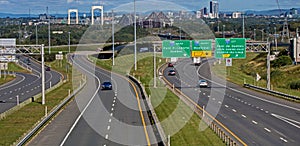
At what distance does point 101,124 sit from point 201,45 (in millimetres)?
34647

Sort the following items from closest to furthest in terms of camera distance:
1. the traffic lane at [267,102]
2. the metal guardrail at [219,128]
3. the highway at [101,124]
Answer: the metal guardrail at [219,128] → the highway at [101,124] → the traffic lane at [267,102]

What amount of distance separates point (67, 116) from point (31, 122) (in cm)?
479

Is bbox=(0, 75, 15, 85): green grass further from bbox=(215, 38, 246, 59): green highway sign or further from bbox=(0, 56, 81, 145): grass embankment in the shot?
bbox=(215, 38, 246, 59): green highway sign

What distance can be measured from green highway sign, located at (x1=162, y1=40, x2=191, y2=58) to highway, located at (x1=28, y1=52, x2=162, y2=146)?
11.9 m

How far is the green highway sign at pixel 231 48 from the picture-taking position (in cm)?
7138

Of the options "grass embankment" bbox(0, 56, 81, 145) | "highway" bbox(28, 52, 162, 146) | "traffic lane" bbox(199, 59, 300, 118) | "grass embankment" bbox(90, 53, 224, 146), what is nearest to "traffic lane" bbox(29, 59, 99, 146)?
"highway" bbox(28, 52, 162, 146)

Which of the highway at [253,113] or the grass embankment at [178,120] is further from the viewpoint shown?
the highway at [253,113]

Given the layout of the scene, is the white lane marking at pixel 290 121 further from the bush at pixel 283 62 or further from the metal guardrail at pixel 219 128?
the bush at pixel 283 62

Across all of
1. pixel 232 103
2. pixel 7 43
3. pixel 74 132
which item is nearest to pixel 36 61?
pixel 7 43

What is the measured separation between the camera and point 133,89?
240ft

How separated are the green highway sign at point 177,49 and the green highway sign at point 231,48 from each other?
4181mm

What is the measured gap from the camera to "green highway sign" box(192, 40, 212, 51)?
7244 centimetres

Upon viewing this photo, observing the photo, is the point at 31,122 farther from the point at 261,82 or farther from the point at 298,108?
the point at 261,82

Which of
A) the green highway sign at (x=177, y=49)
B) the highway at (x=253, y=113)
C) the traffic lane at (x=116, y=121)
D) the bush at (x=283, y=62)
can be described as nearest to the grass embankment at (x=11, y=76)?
the green highway sign at (x=177, y=49)
